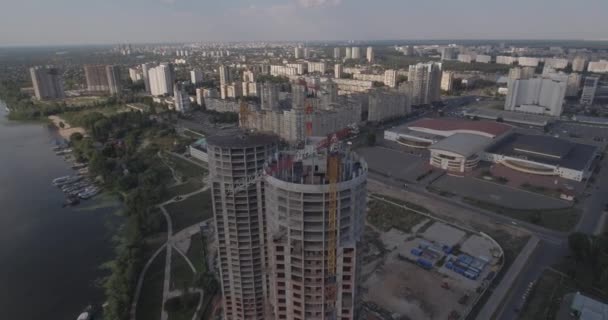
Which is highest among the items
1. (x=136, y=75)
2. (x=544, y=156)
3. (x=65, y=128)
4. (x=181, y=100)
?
(x=136, y=75)

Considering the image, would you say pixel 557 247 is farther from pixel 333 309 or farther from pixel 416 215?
pixel 333 309

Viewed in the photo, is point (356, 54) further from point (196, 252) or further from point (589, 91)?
point (196, 252)

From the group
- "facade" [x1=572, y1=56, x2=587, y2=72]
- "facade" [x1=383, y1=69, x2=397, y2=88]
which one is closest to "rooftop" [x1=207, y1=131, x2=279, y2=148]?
"facade" [x1=383, y1=69, x2=397, y2=88]

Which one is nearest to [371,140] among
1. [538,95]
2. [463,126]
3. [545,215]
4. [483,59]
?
[463,126]

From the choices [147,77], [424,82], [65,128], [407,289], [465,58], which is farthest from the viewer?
[465,58]

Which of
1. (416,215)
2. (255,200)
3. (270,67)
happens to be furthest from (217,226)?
(270,67)

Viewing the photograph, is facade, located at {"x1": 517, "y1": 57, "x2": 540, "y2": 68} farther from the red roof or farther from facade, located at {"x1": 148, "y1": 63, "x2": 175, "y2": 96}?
facade, located at {"x1": 148, "y1": 63, "x2": 175, "y2": 96}

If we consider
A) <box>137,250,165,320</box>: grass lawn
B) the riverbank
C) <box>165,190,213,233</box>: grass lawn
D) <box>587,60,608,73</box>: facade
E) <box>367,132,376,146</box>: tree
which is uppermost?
<box>587,60,608,73</box>: facade
